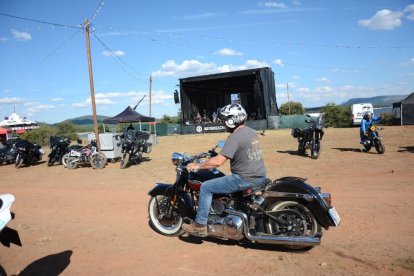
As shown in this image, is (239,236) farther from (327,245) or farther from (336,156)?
(336,156)

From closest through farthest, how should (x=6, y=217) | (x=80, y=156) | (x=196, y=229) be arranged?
1. (x=6, y=217)
2. (x=196, y=229)
3. (x=80, y=156)

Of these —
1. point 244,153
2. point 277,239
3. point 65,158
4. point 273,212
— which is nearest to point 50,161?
point 65,158

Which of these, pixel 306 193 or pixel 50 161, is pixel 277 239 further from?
pixel 50 161

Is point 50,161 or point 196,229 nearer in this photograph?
point 196,229

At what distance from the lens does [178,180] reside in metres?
5.59

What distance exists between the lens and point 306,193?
470cm

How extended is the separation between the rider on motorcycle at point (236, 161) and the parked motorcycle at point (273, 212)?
0.58ft

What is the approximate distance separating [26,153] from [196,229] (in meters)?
14.7

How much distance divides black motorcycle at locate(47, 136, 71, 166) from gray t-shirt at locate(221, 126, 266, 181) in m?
13.4

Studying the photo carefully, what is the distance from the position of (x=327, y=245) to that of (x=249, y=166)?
1.43 m

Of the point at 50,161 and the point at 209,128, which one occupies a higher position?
the point at 209,128

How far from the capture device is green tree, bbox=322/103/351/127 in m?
33.7

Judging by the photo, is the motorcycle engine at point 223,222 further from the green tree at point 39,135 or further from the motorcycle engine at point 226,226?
the green tree at point 39,135

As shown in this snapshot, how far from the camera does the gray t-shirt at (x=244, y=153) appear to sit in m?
4.86
